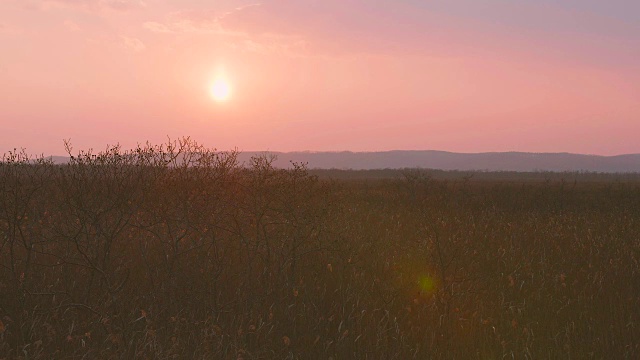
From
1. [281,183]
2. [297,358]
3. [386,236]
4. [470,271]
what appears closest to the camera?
[297,358]

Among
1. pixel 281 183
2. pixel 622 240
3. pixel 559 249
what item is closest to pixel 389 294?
pixel 281 183

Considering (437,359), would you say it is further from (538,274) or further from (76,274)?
(76,274)

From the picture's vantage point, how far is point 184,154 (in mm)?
6680

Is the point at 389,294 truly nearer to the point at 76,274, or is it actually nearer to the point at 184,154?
the point at 184,154

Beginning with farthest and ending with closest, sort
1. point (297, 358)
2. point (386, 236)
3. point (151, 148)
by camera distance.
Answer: point (386, 236) < point (151, 148) < point (297, 358)

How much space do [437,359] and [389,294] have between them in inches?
66.8

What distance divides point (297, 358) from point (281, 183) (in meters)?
2.76

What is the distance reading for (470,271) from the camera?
314 inches

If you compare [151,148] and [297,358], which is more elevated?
[151,148]

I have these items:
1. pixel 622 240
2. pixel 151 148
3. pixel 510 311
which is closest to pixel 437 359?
pixel 510 311

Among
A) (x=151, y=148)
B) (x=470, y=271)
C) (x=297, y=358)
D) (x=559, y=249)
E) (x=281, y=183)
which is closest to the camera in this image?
(x=297, y=358)

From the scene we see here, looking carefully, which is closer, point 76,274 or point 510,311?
point 510,311

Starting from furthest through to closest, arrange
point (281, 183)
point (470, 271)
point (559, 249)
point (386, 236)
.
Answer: point (386, 236) → point (559, 249) → point (470, 271) → point (281, 183)

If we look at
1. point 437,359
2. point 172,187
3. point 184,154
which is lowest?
point 437,359
